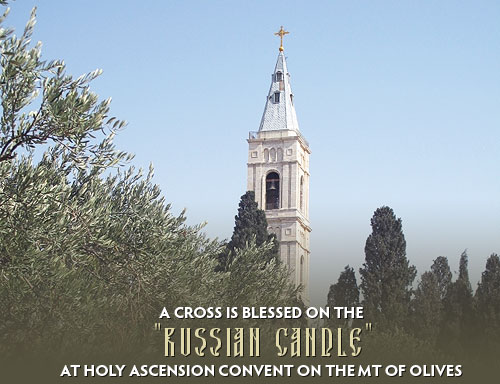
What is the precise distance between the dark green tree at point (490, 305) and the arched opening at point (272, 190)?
22.9 m

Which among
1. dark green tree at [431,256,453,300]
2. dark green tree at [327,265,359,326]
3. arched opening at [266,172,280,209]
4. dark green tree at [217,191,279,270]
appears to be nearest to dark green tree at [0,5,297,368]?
dark green tree at [217,191,279,270]

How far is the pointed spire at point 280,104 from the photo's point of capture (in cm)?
6631

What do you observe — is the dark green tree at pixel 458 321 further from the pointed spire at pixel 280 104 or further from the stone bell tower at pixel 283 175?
the pointed spire at pixel 280 104

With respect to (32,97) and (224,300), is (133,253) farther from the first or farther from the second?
(224,300)

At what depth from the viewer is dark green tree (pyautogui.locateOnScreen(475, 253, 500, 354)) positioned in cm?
4225

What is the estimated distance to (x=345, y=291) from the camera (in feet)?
162

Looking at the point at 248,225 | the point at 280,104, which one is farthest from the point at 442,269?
the point at 280,104

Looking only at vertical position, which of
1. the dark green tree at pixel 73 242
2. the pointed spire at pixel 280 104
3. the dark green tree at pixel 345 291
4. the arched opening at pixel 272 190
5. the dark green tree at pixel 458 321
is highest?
the pointed spire at pixel 280 104

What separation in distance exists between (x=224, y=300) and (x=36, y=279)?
1236cm

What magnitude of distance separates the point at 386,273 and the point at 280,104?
25.2m

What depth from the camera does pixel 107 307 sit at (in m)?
20.1

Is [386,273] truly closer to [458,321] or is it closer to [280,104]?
[458,321]

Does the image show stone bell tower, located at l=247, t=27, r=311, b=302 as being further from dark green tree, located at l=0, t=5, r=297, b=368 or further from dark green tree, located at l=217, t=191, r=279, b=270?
dark green tree, located at l=0, t=5, r=297, b=368

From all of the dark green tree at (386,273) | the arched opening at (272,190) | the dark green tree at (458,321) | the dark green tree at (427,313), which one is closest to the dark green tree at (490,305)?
the dark green tree at (458,321)
